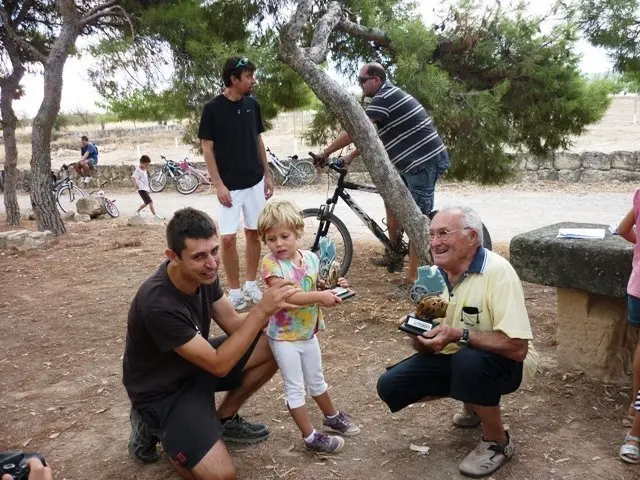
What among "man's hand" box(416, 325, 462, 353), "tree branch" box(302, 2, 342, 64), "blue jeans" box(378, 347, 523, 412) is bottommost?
"blue jeans" box(378, 347, 523, 412)

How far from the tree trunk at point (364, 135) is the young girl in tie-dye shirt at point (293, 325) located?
1.65 meters

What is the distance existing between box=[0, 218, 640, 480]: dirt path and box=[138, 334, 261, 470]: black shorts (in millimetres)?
273

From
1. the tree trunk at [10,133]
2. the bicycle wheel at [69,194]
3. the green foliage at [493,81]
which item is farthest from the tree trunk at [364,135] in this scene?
the bicycle wheel at [69,194]

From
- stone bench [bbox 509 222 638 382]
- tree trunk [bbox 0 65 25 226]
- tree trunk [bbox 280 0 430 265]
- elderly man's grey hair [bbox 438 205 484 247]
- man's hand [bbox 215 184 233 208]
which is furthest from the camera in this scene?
tree trunk [bbox 0 65 25 226]

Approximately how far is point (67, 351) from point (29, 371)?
0.32 metres

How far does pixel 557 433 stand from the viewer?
2711 millimetres

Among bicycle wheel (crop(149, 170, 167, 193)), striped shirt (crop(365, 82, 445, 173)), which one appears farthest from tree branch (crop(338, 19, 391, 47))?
bicycle wheel (crop(149, 170, 167, 193))

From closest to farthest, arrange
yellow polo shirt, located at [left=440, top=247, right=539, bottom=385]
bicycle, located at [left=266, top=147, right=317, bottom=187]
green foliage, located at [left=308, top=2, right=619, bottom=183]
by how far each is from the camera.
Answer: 1. yellow polo shirt, located at [left=440, top=247, right=539, bottom=385]
2. green foliage, located at [left=308, top=2, right=619, bottom=183]
3. bicycle, located at [left=266, top=147, right=317, bottom=187]

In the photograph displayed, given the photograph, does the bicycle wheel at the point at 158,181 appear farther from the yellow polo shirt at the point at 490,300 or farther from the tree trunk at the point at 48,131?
the yellow polo shirt at the point at 490,300

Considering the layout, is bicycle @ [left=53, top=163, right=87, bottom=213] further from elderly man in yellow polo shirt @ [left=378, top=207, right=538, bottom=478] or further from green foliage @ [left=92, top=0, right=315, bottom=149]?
elderly man in yellow polo shirt @ [left=378, top=207, right=538, bottom=478]

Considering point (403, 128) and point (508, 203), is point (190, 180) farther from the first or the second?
point (403, 128)

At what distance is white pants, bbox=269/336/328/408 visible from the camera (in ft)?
8.38

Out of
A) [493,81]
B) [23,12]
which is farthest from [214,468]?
[23,12]

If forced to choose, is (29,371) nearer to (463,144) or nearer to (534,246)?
(534,246)
